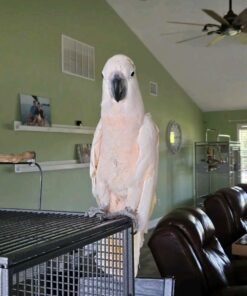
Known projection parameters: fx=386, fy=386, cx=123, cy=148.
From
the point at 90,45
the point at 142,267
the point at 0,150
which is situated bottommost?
the point at 142,267

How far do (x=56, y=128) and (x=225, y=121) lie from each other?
5207mm

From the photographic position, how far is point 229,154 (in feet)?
24.4

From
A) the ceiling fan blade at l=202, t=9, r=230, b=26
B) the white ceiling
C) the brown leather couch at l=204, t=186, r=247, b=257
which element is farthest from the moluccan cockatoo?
the white ceiling

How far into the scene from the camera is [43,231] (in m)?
0.76

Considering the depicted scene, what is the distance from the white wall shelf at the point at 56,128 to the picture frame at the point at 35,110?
6cm

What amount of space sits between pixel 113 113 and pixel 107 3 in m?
4.31

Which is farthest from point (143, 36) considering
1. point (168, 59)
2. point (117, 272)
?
point (117, 272)

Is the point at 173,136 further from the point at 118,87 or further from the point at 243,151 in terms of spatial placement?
the point at 118,87

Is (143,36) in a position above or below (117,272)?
above

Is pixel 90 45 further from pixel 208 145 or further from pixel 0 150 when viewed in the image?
pixel 208 145

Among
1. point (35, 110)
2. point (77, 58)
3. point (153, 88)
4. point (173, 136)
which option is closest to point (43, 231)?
point (35, 110)

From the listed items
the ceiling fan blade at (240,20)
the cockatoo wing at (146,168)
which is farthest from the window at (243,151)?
the cockatoo wing at (146,168)

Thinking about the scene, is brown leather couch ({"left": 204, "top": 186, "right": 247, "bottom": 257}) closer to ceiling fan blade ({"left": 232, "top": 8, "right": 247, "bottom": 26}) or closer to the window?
ceiling fan blade ({"left": 232, "top": 8, "right": 247, "bottom": 26})

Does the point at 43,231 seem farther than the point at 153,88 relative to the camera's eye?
No
